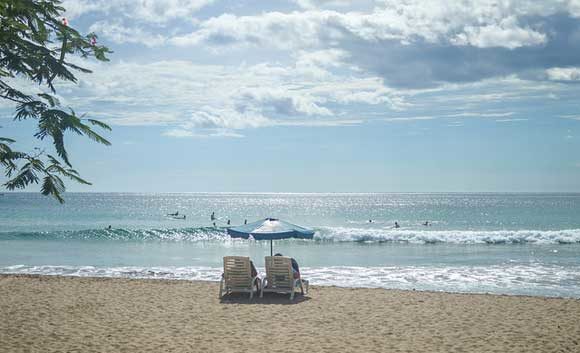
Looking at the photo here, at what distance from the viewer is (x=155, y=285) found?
14562mm

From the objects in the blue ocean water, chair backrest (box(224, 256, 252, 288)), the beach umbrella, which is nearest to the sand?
chair backrest (box(224, 256, 252, 288))

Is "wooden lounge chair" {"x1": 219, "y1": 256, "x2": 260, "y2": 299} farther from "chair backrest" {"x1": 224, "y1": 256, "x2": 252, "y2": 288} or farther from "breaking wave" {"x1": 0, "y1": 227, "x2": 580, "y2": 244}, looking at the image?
"breaking wave" {"x1": 0, "y1": 227, "x2": 580, "y2": 244}

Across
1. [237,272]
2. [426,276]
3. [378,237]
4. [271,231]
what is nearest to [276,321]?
[237,272]

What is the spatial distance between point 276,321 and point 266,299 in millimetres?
2512

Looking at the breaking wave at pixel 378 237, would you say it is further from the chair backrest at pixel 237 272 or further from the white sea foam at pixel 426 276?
the chair backrest at pixel 237 272

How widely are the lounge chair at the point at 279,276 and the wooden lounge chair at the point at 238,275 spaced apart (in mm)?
349

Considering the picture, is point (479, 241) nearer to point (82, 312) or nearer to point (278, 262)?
point (278, 262)

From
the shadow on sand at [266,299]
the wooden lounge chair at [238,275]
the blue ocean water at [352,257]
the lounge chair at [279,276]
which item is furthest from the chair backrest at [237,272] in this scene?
the blue ocean water at [352,257]

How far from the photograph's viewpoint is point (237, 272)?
12844 millimetres

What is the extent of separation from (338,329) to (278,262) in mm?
3592

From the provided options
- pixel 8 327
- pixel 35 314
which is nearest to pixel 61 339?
pixel 8 327

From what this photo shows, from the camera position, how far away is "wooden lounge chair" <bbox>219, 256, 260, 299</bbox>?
1278cm

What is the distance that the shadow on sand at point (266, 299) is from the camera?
1230cm

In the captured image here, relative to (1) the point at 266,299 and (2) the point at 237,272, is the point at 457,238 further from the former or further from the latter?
(2) the point at 237,272
